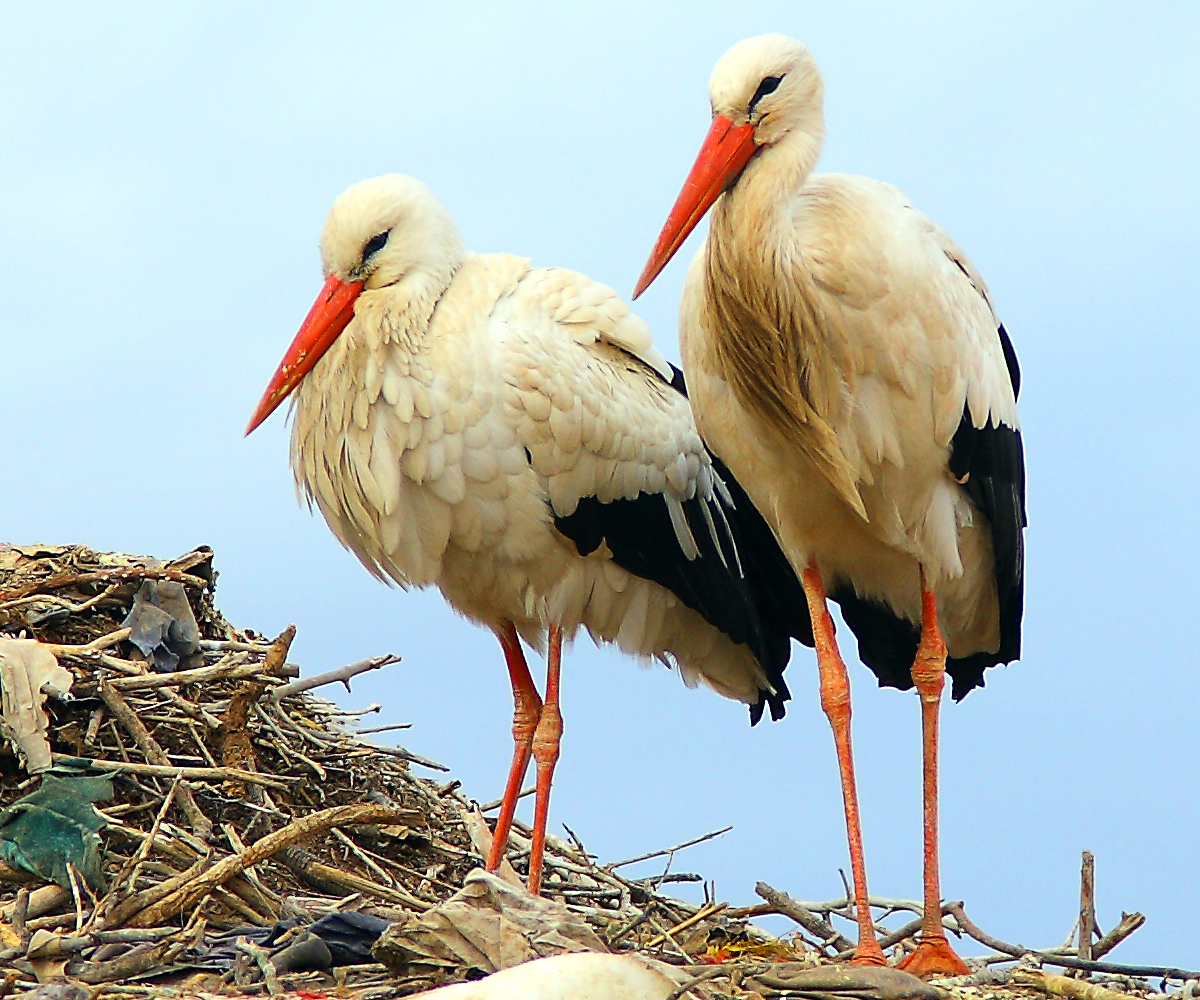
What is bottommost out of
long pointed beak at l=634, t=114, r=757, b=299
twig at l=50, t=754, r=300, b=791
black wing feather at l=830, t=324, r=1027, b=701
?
twig at l=50, t=754, r=300, b=791

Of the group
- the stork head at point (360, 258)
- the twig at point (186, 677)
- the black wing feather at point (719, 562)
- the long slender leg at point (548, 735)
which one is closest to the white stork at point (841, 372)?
the black wing feather at point (719, 562)

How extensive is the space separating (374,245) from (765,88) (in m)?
1.17

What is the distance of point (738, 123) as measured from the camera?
3602 millimetres

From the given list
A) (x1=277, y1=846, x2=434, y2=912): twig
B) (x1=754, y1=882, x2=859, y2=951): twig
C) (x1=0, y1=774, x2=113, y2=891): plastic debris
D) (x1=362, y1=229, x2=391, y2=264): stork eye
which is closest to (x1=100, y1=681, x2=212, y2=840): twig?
(x1=0, y1=774, x2=113, y2=891): plastic debris

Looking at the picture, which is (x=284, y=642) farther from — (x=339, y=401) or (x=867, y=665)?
(x=867, y=665)

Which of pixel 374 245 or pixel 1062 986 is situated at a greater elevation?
pixel 374 245

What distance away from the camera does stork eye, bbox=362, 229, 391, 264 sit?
4305 mm

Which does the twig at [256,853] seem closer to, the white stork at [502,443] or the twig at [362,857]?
the twig at [362,857]

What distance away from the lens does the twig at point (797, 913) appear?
4195 mm

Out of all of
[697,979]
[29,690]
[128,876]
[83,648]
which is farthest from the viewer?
[83,648]

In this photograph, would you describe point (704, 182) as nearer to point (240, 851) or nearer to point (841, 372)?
point (841, 372)

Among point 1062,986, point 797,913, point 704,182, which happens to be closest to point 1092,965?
point 1062,986

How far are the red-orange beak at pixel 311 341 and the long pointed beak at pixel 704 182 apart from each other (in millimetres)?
1030

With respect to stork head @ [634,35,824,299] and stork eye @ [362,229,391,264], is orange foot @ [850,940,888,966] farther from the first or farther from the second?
stork eye @ [362,229,391,264]
